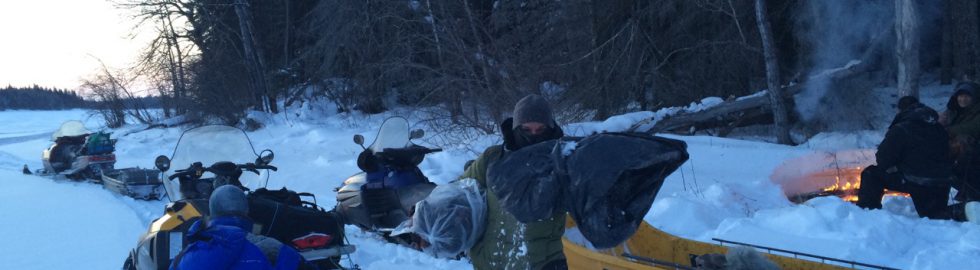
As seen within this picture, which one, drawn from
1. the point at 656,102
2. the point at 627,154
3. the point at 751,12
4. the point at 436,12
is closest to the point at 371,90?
the point at 436,12

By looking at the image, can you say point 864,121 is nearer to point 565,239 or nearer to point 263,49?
point 565,239

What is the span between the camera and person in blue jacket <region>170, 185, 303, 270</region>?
9.27 feet

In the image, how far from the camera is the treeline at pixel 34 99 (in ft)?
225

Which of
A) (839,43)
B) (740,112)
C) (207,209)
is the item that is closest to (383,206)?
(207,209)

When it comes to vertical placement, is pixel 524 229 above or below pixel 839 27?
below

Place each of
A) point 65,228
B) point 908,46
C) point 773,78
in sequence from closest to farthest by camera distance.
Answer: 1. point 65,228
2. point 908,46
3. point 773,78

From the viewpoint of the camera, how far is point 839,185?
25.1 feet

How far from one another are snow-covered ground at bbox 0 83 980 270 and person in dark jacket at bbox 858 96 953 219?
10.1 inches

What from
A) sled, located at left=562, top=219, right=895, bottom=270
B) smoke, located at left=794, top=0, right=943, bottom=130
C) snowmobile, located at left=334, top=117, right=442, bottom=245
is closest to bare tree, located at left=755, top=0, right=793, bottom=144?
smoke, located at left=794, top=0, right=943, bottom=130

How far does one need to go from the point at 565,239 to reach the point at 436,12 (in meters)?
12.3

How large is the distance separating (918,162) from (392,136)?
4813 mm

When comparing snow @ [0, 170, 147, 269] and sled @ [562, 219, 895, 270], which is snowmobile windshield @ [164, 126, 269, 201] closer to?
snow @ [0, 170, 147, 269]

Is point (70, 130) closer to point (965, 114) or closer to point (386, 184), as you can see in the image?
point (386, 184)

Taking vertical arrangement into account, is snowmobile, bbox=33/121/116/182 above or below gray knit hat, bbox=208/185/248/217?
below
